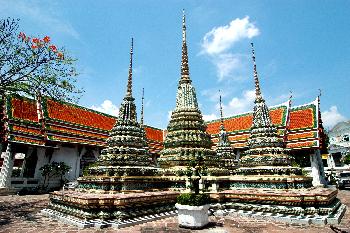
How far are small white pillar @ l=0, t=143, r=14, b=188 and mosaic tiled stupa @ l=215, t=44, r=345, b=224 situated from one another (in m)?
18.3

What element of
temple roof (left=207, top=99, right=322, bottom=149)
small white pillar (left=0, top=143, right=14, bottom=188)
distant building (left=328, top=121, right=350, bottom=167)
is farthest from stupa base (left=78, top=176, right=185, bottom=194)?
distant building (left=328, top=121, right=350, bottom=167)

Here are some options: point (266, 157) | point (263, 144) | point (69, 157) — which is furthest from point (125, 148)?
point (69, 157)

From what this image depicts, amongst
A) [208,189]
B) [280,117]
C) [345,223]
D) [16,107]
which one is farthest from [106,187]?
[280,117]

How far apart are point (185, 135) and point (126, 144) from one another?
3.99 meters

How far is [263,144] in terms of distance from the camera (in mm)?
14625

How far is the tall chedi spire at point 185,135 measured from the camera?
15047 mm

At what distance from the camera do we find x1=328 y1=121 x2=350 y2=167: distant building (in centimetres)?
4773

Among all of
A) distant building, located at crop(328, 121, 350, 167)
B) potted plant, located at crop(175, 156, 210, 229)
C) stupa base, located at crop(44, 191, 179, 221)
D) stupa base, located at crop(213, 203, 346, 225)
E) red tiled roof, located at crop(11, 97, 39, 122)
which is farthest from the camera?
distant building, located at crop(328, 121, 350, 167)

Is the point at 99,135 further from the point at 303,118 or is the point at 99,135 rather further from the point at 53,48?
the point at 303,118

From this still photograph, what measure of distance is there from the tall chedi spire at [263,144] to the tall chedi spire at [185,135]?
8.22 feet

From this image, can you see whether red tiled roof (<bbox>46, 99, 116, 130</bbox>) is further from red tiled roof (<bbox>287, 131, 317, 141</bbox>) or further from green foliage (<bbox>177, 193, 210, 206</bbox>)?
red tiled roof (<bbox>287, 131, 317, 141</bbox>)

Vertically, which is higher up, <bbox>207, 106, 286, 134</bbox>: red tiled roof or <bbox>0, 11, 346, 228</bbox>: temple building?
<bbox>207, 106, 286, 134</bbox>: red tiled roof

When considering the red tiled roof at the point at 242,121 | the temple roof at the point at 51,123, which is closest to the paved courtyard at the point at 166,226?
the temple roof at the point at 51,123

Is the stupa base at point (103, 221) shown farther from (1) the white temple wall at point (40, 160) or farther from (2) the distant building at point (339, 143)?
(2) the distant building at point (339, 143)
